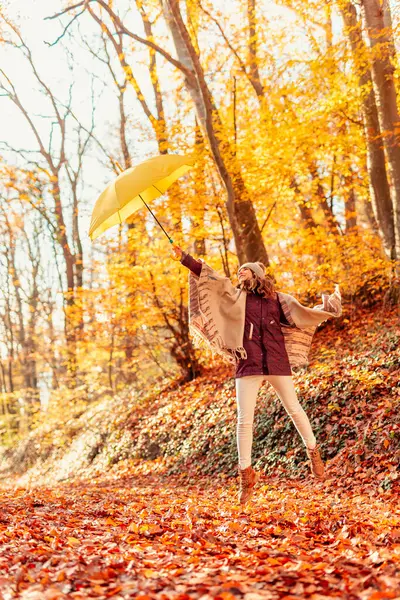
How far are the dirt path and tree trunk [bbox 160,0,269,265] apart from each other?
5.13 metres

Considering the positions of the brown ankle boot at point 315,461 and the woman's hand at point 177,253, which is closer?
the woman's hand at point 177,253

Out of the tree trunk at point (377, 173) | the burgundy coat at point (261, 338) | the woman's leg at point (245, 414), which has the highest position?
the tree trunk at point (377, 173)

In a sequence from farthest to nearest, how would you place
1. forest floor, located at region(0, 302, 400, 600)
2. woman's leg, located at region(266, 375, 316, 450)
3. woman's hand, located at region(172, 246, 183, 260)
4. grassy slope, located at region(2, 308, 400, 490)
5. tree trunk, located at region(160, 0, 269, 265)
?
1. tree trunk, located at region(160, 0, 269, 265)
2. grassy slope, located at region(2, 308, 400, 490)
3. woman's leg, located at region(266, 375, 316, 450)
4. woman's hand, located at region(172, 246, 183, 260)
5. forest floor, located at region(0, 302, 400, 600)

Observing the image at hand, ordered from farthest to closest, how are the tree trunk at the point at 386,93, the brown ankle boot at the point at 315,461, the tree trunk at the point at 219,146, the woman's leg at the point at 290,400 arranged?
1. the tree trunk at the point at 386,93
2. the tree trunk at the point at 219,146
3. the brown ankle boot at the point at 315,461
4. the woman's leg at the point at 290,400

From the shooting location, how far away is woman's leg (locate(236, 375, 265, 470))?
5.42 m

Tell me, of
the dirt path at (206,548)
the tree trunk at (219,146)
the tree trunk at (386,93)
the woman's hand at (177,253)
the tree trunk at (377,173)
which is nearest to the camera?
the dirt path at (206,548)

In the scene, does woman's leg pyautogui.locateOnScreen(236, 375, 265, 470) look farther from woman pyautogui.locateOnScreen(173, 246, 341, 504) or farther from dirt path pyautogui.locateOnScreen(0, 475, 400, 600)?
dirt path pyautogui.locateOnScreen(0, 475, 400, 600)

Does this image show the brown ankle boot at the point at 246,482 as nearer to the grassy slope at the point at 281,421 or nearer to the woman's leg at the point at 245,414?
the woman's leg at the point at 245,414

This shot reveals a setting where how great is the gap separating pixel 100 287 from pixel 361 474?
7.79 metres

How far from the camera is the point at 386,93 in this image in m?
9.57

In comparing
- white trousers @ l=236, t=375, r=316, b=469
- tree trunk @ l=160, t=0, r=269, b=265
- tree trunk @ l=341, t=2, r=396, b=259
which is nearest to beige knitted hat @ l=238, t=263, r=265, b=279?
white trousers @ l=236, t=375, r=316, b=469

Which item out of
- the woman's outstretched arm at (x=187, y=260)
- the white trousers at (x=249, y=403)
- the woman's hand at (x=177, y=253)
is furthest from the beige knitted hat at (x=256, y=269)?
the white trousers at (x=249, y=403)

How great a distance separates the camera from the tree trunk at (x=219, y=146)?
9.02 meters

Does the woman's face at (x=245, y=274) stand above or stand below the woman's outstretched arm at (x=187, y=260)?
below
